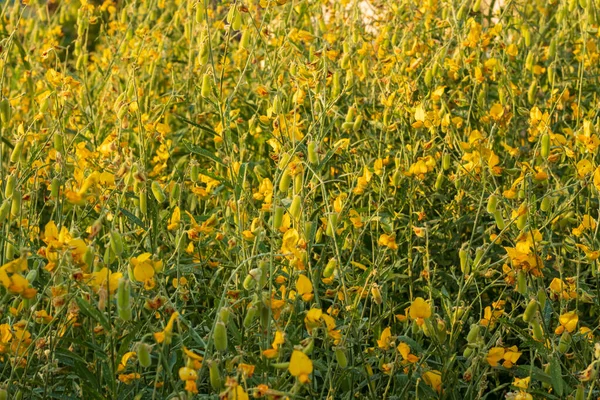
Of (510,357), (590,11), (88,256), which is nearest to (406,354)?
(510,357)

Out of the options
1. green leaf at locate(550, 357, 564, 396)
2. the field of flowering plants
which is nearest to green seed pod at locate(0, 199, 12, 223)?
the field of flowering plants

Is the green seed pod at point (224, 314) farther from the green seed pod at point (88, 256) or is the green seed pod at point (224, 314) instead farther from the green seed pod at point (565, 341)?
the green seed pod at point (565, 341)

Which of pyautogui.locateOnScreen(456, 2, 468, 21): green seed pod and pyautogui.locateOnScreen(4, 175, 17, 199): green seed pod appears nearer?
pyautogui.locateOnScreen(4, 175, 17, 199): green seed pod

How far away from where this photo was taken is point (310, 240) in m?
1.71

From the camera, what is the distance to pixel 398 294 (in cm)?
206

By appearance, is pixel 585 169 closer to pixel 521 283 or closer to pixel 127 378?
pixel 521 283

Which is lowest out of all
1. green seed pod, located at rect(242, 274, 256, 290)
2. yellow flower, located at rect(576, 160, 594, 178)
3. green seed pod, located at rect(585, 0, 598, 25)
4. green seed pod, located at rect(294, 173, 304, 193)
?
green seed pod, located at rect(242, 274, 256, 290)

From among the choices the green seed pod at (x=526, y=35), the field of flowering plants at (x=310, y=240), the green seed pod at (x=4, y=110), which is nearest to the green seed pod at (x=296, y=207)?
the field of flowering plants at (x=310, y=240)

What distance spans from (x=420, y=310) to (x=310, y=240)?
11.8 inches

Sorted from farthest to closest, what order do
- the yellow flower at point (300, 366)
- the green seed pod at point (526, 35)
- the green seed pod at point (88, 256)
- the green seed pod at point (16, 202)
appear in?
the green seed pod at point (526, 35) < the green seed pod at point (16, 202) < the green seed pod at point (88, 256) < the yellow flower at point (300, 366)

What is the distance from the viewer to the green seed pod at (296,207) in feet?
5.14

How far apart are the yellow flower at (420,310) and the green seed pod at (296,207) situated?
0.25m

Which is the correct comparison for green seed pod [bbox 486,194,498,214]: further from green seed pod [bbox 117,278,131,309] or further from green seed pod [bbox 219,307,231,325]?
green seed pod [bbox 117,278,131,309]

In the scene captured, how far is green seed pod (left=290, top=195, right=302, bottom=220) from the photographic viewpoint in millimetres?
1567
